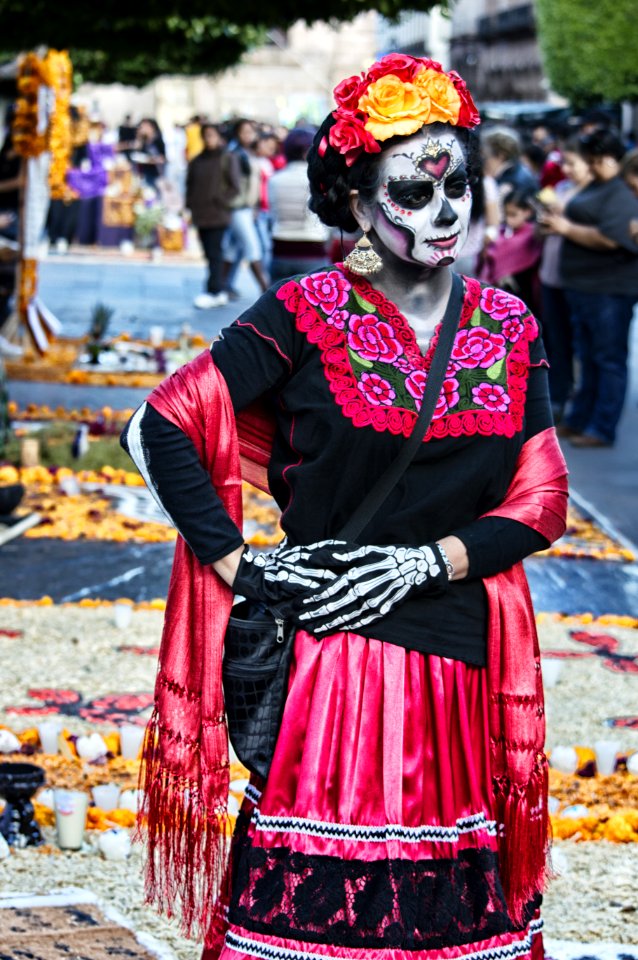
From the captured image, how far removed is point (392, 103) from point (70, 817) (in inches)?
91.6

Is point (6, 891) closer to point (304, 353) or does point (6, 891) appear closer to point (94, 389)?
point (304, 353)

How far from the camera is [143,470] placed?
10.1ft

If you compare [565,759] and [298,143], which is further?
[298,143]

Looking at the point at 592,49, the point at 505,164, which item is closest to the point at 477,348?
the point at 505,164

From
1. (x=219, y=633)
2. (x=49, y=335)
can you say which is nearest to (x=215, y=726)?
(x=219, y=633)

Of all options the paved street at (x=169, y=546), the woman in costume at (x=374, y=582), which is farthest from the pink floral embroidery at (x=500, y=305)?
the paved street at (x=169, y=546)

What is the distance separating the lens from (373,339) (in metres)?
3.08

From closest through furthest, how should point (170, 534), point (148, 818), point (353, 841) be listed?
point (353, 841), point (148, 818), point (170, 534)

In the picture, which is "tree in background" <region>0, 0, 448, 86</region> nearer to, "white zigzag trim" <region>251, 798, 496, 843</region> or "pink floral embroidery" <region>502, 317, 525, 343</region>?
"pink floral embroidery" <region>502, 317, 525, 343</region>

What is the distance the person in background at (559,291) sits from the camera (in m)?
11.0

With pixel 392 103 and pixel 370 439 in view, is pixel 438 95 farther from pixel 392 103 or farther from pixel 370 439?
pixel 370 439

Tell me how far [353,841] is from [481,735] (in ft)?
1.08

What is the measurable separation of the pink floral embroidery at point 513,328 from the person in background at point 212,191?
50.1ft

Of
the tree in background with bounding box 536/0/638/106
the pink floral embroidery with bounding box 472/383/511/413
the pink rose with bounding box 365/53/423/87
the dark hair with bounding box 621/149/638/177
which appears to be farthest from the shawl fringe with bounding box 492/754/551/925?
the tree in background with bounding box 536/0/638/106
